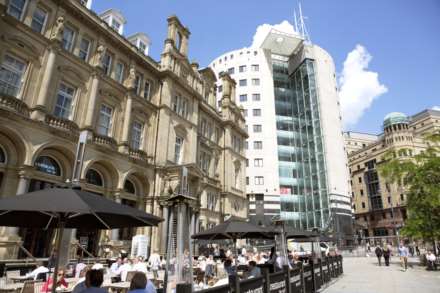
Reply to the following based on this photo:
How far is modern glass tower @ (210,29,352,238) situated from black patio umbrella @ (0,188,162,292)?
45225mm

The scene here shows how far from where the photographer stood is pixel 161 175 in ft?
79.5

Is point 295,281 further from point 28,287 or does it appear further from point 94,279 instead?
point 28,287

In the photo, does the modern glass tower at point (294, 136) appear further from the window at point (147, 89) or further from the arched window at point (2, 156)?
the arched window at point (2, 156)

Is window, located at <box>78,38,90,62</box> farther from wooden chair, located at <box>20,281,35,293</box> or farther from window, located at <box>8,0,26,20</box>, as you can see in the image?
wooden chair, located at <box>20,281,35,293</box>

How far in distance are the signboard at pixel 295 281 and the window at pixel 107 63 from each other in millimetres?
19888

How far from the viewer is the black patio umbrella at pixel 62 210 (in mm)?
4535

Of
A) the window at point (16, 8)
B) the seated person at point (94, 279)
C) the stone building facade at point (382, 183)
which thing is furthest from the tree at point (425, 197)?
the stone building facade at point (382, 183)

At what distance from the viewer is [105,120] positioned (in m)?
21.8


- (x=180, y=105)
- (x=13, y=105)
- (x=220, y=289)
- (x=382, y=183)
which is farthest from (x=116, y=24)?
(x=382, y=183)

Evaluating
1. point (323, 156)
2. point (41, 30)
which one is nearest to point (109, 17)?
point (41, 30)

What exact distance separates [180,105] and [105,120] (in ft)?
29.4

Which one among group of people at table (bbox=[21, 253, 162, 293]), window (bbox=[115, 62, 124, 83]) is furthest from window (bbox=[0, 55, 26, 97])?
group of people at table (bbox=[21, 253, 162, 293])

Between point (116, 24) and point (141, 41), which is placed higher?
point (141, 41)

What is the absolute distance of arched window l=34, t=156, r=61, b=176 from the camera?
663 inches
